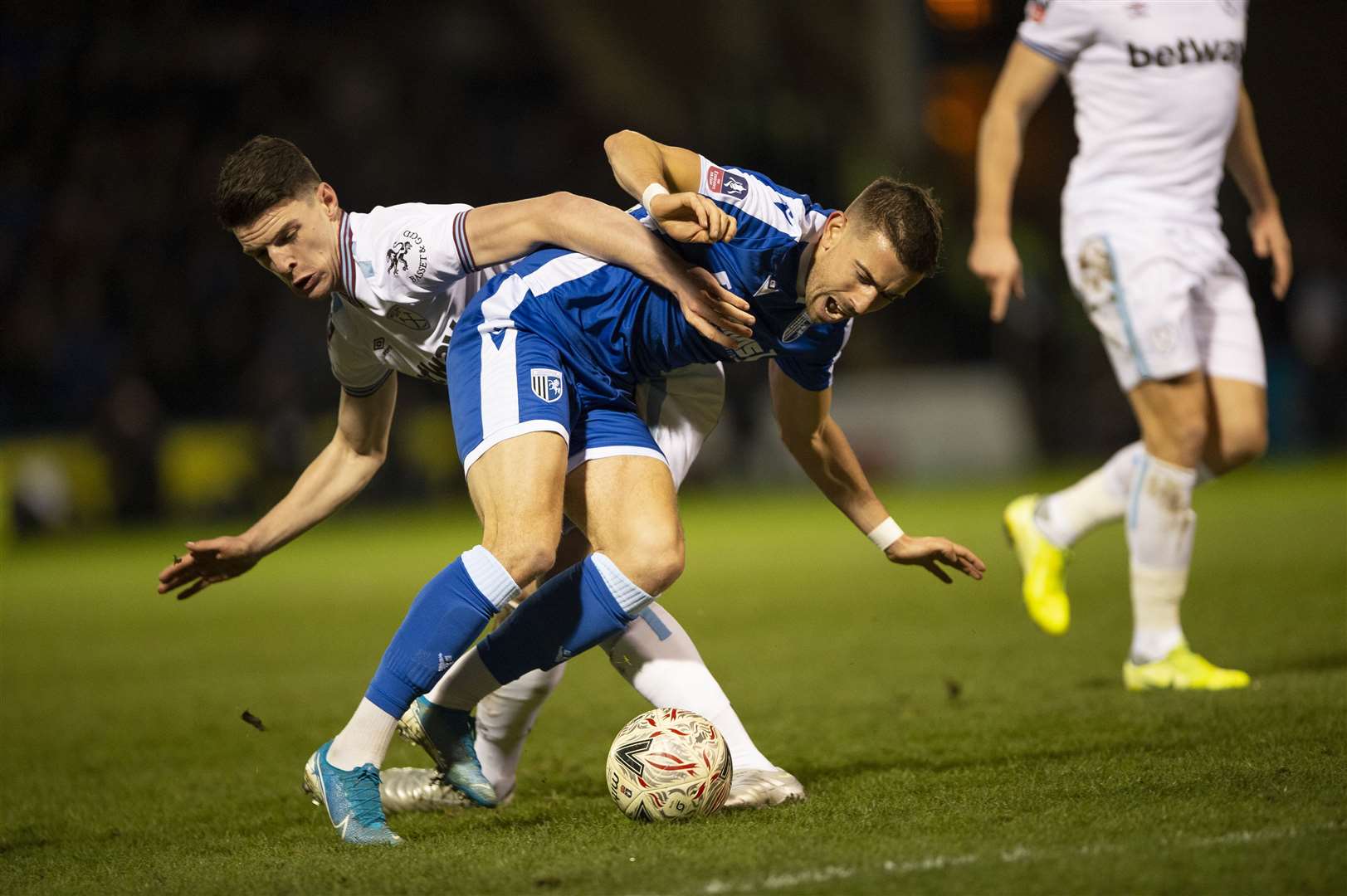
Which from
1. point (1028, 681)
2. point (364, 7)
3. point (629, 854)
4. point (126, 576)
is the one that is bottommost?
point (126, 576)

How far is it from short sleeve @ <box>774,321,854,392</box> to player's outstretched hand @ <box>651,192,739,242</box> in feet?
1.83

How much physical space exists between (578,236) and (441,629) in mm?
1012

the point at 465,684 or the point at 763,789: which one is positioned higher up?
the point at 465,684

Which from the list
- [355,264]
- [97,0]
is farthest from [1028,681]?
[97,0]

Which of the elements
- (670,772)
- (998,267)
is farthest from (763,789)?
(998,267)

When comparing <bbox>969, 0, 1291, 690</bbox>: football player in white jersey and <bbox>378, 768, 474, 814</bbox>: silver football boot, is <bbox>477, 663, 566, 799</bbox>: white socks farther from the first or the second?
<bbox>969, 0, 1291, 690</bbox>: football player in white jersey

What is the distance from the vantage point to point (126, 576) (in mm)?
11602

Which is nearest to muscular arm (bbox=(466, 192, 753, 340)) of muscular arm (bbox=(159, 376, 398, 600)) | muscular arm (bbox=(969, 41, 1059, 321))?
muscular arm (bbox=(159, 376, 398, 600))

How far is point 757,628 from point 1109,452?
1142cm

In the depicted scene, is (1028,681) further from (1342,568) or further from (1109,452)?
(1109,452)

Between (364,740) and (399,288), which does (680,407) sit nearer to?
(399,288)

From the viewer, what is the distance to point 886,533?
4.23 meters

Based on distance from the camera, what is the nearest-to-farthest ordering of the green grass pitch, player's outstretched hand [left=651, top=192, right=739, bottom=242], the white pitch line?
the white pitch line → the green grass pitch → player's outstretched hand [left=651, top=192, right=739, bottom=242]

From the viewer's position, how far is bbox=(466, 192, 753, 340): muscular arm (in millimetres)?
3740
